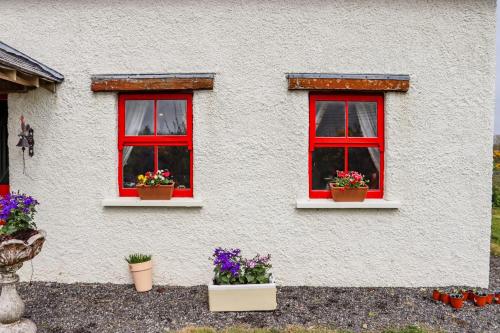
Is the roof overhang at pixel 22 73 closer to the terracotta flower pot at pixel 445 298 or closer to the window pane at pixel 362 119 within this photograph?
the window pane at pixel 362 119

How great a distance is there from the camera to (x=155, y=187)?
5.18 metres

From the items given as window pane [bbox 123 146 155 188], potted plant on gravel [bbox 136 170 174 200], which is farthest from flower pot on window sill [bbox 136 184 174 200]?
window pane [bbox 123 146 155 188]

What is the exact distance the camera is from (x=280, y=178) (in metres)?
5.23

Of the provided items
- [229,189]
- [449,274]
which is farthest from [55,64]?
[449,274]

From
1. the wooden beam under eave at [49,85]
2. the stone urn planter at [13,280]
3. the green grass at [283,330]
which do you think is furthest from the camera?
the wooden beam under eave at [49,85]

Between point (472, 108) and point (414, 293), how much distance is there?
2.60 m

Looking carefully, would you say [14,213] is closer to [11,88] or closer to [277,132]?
[11,88]

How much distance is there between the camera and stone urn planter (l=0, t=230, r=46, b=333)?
12.0 ft

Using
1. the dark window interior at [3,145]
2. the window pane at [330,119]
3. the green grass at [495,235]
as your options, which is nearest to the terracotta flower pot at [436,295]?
the window pane at [330,119]

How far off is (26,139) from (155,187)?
1.84 metres

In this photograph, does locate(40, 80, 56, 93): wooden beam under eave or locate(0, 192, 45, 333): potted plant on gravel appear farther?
locate(40, 80, 56, 93): wooden beam under eave

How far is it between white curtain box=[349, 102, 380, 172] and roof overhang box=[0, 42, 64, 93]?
13.3 feet

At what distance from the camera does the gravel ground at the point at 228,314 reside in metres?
4.16

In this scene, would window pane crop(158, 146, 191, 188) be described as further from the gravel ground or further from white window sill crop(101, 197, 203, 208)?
the gravel ground
